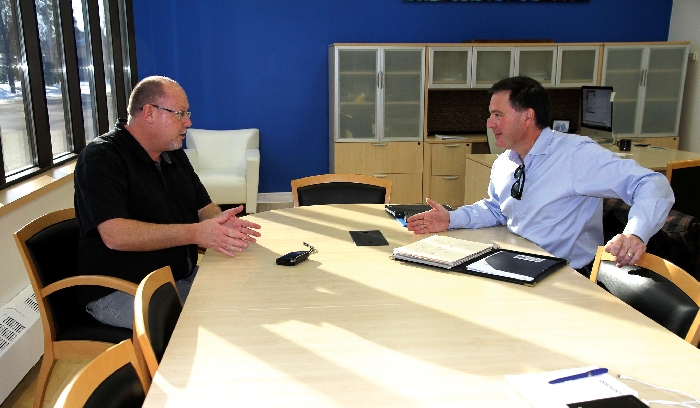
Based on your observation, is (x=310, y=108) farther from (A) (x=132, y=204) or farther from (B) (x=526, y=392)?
(B) (x=526, y=392)

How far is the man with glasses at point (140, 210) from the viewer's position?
192 cm

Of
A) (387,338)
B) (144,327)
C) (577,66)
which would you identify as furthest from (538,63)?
(144,327)

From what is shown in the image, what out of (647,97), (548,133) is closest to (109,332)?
(548,133)

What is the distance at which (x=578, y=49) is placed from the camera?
5.52m

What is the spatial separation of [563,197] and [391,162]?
3.48m

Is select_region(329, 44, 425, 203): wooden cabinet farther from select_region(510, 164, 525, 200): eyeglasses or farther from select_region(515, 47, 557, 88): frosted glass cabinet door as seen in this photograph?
select_region(510, 164, 525, 200): eyeglasses

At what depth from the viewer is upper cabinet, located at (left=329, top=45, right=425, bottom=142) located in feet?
17.8

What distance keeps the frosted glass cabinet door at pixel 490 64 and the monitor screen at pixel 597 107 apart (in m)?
0.80

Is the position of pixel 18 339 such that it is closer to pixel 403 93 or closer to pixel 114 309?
pixel 114 309

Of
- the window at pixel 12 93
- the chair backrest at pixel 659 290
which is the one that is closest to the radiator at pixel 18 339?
the window at pixel 12 93

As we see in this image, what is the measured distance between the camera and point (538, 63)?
5574mm

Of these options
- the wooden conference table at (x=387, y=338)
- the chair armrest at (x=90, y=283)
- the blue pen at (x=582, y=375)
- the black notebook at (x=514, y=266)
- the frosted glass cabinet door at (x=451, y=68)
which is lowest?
the chair armrest at (x=90, y=283)

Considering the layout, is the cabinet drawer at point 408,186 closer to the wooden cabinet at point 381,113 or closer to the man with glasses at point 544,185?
the wooden cabinet at point 381,113

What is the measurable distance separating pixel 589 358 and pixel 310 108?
5.15m
